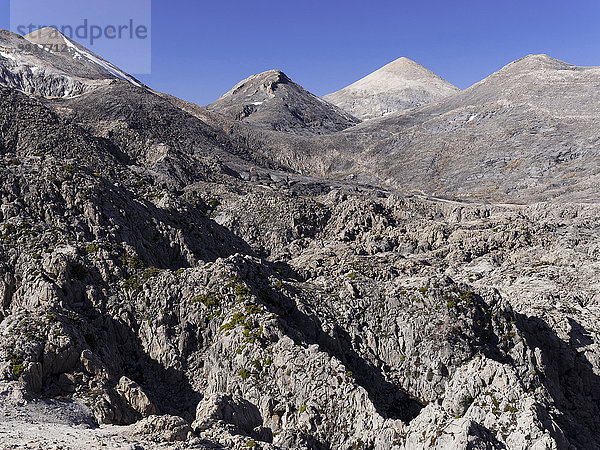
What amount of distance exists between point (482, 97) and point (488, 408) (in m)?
184

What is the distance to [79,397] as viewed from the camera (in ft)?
83.7

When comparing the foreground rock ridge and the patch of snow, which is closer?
the foreground rock ridge

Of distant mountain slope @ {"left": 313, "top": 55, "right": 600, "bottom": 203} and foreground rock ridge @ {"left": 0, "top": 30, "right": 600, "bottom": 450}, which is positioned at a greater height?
distant mountain slope @ {"left": 313, "top": 55, "right": 600, "bottom": 203}

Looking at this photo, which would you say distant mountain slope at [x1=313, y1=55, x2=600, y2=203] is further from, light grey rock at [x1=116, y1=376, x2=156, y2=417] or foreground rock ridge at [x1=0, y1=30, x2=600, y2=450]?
light grey rock at [x1=116, y1=376, x2=156, y2=417]

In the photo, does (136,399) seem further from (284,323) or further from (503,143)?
(503,143)

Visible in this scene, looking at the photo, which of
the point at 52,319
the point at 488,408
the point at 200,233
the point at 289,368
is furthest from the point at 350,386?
the point at 200,233

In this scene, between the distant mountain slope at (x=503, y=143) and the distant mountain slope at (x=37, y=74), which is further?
the distant mountain slope at (x=37, y=74)

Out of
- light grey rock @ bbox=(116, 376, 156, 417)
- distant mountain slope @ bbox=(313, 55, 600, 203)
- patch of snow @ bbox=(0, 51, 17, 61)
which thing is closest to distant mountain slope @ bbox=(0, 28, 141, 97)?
patch of snow @ bbox=(0, 51, 17, 61)

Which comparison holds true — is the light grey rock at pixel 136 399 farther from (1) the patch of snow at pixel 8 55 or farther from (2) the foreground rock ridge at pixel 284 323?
(1) the patch of snow at pixel 8 55

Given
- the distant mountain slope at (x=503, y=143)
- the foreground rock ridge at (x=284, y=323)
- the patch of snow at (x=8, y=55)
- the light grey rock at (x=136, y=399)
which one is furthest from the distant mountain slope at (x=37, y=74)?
the light grey rock at (x=136, y=399)

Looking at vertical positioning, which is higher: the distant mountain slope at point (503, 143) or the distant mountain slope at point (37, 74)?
the distant mountain slope at point (37, 74)

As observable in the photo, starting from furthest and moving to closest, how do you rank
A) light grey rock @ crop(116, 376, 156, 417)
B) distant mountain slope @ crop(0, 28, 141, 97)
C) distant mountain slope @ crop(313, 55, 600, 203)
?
distant mountain slope @ crop(0, 28, 141, 97), distant mountain slope @ crop(313, 55, 600, 203), light grey rock @ crop(116, 376, 156, 417)

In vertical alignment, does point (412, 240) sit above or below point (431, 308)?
above

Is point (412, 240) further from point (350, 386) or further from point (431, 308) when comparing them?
point (350, 386)
